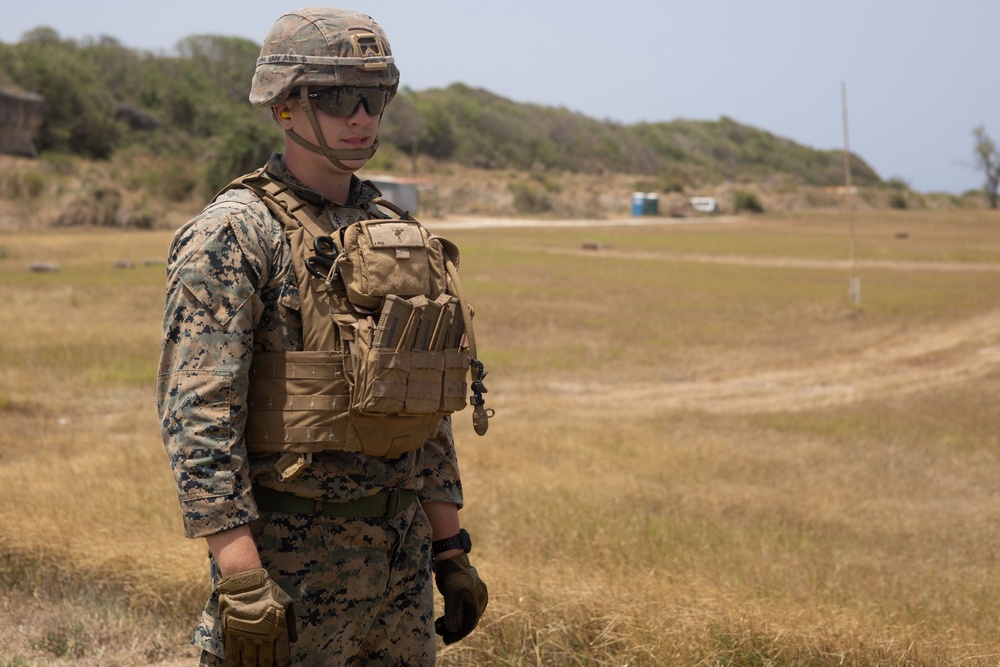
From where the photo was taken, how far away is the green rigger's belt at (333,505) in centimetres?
229

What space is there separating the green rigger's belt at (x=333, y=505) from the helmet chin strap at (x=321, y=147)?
2.39 ft

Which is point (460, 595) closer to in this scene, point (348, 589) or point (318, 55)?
point (348, 589)

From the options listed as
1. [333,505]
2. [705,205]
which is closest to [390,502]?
[333,505]

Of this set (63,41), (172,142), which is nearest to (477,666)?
(172,142)

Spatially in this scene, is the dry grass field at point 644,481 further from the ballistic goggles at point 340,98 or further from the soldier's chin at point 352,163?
the ballistic goggles at point 340,98

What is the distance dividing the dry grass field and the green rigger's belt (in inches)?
45.0

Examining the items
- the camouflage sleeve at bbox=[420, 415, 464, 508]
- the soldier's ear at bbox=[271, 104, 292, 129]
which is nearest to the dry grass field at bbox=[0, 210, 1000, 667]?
the camouflage sleeve at bbox=[420, 415, 464, 508]

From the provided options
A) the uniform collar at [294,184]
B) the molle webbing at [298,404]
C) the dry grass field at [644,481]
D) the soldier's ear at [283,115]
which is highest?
the soldier's ear at [283,115]

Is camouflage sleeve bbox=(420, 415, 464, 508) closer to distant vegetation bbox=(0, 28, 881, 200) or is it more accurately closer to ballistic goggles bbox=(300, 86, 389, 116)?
ballistic goggles bbox=(300, 86, 389, 116)

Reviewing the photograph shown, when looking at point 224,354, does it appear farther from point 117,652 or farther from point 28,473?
point 28,473

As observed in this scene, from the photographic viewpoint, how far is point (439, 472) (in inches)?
103

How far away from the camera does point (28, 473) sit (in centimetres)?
649

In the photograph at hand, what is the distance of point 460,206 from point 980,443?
5604 centimetres

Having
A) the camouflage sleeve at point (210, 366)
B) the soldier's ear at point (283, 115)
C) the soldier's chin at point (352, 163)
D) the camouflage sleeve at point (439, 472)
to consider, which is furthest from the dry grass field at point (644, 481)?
the soldier's ear at point (283, 115)
